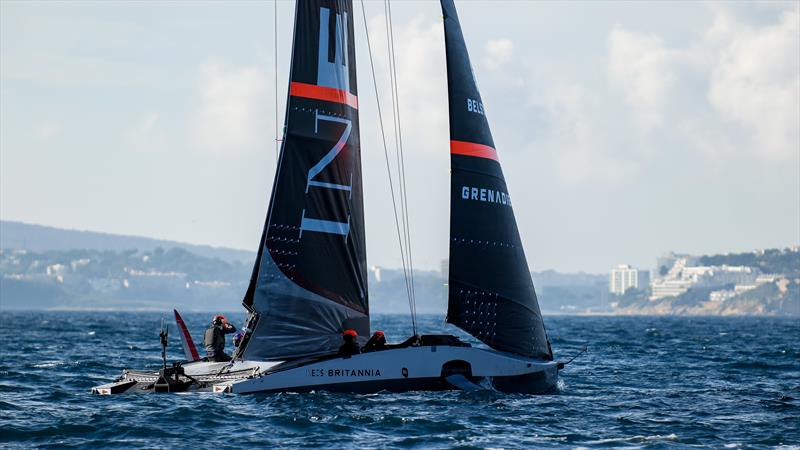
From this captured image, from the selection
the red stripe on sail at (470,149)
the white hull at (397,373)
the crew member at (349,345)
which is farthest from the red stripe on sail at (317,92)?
the white hull at (397,373)

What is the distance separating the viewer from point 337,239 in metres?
26.6

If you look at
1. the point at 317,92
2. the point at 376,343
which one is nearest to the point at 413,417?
the point at 376,343

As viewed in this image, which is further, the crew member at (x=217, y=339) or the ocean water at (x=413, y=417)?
the crew member at (x=217, y=339)

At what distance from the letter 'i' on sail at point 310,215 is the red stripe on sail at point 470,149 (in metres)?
2.12

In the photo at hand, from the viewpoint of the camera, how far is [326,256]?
87.1ft

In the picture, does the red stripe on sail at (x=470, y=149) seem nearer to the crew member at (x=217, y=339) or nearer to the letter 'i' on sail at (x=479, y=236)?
the letter 'i' on sail at (x=479, y=236)

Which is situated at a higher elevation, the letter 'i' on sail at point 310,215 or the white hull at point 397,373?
the letter 'i' on sail at point 310,215

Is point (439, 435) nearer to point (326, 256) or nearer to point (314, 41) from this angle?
point (326, 256)

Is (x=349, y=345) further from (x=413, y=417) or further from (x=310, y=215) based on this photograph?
(x=413, y=417)

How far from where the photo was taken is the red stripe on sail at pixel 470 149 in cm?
2652

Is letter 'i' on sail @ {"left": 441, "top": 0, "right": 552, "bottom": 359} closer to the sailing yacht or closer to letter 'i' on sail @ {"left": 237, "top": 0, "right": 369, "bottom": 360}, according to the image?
the sailing yacht

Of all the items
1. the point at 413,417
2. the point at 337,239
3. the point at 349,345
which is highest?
the point at 337,239

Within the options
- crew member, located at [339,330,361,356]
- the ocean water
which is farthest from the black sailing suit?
crew member, located at [339,330,361,356]

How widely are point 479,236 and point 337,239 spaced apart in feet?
9.23
